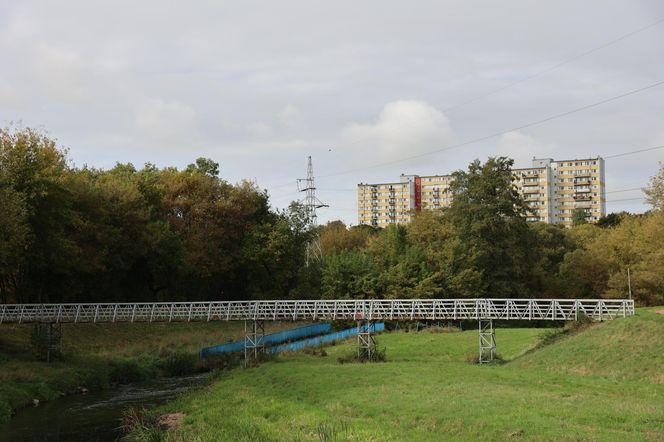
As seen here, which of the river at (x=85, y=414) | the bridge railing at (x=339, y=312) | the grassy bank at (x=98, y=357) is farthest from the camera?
the bridge railing at (x=339, y=312)

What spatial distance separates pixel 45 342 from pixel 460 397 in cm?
3192

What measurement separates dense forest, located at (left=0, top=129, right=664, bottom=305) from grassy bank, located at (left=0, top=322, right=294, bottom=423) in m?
6.45

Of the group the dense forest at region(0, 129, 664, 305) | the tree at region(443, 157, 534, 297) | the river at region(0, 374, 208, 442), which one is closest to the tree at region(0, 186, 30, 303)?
the dense forest at region(0, 129, 664, 305)

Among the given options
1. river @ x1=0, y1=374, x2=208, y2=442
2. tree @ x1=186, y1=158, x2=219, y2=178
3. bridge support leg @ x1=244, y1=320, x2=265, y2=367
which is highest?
tree @ x1=186, y1=158, x2=219, y2=178

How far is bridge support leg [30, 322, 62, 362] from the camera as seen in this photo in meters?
44.2

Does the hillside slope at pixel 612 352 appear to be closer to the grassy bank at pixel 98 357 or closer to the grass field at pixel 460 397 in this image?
the grass field at pixel 460 397

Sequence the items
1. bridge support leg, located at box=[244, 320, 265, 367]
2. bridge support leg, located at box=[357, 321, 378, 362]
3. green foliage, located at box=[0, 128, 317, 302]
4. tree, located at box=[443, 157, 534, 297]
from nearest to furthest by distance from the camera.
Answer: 1. bridge support leg, located at box=[357, 321, 378, 362]
2. bridge support leg, located at box=[244, 320, 265, 367]
3. green foliage, located at box=[0, 128, 317, 302]
4. tree, located at box=[443, 157, 534, 297]

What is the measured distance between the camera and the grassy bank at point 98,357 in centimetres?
3657

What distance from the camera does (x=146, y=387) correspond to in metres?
40.9

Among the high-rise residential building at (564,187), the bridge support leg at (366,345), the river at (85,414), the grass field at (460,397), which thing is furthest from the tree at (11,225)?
the high-rise residential building at (564,187)

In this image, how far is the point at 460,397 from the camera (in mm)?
24906

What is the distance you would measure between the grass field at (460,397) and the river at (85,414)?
3015mm

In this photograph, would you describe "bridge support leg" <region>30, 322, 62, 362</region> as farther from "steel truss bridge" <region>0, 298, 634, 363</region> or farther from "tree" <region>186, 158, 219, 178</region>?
"tree" <region>186, 158, 219, 178</region>

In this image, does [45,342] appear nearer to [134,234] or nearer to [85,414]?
[85,414]
